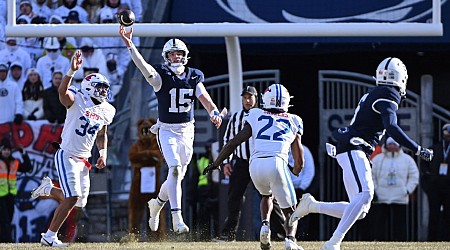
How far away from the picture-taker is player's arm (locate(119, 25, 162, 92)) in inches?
473

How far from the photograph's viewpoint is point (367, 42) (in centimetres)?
1817

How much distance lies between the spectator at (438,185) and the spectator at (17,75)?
5.55 m

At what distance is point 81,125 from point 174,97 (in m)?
0.91

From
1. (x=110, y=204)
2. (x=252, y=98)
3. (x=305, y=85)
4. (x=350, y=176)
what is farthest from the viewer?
(x=305, y=85)

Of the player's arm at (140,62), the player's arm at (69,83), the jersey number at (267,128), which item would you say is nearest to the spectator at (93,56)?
the player's arm at (69,83)

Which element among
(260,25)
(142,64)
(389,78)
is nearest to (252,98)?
(260,25)

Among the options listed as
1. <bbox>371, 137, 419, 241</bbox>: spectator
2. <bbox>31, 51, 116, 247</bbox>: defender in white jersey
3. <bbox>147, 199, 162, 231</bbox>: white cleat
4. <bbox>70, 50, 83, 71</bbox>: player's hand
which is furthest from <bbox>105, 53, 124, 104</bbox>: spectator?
<bbox>70, 50, 83, 71</bbox>: player's hand

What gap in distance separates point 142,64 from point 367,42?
6.70 m

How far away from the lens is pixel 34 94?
18.3m

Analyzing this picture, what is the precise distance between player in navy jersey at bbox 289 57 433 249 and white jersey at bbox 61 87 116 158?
92.7 inches

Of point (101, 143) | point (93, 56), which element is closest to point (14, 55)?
point (93, 56)

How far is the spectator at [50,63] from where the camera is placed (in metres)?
18.2

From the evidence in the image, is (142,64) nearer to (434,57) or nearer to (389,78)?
(389,78)

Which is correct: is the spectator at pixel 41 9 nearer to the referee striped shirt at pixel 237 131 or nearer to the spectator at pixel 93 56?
the spectator at pixel 93 56
